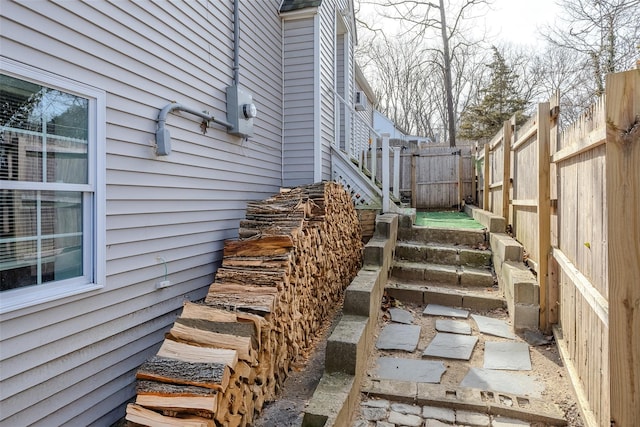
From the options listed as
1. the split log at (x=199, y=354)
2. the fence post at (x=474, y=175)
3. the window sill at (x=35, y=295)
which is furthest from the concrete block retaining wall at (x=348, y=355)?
the fence post at (x=474, y=175)

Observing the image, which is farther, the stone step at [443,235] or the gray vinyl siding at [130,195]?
the stone step at [443,235]

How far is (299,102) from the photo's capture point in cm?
605

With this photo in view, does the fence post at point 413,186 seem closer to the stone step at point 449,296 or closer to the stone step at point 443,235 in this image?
the stone step at point 443,235

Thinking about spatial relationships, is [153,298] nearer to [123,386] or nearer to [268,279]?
[123,386]

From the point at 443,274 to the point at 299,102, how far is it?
3.33 meters

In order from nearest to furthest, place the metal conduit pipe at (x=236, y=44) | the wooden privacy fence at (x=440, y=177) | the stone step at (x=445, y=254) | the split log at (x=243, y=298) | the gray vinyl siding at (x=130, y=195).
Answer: the gray vinyl siding at (x=130, y=195)
the split log at (x=243, y=298)
the metal conduit pipe at (x=236, y=44)
the stone step at (x=445, y=254)
the wooden privacy fence at (x=440, y=177)

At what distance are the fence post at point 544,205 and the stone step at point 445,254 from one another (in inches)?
67.8

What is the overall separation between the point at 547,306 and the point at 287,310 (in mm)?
2470

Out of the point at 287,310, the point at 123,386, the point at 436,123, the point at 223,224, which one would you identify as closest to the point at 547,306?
the point at 287,310

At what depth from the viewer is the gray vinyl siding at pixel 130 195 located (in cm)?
210

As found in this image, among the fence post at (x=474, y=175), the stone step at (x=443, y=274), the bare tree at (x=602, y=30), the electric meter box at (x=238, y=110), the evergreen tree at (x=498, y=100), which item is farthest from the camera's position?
the evergreen tree at (x=498, y=100)

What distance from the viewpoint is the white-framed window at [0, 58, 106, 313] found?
78.8 inches

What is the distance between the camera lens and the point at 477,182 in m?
9.48

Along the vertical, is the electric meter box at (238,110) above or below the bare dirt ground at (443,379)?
above
